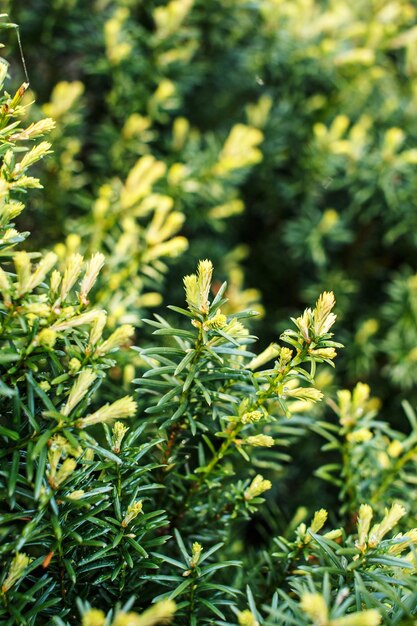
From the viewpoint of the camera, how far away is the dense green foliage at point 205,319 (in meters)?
0.68

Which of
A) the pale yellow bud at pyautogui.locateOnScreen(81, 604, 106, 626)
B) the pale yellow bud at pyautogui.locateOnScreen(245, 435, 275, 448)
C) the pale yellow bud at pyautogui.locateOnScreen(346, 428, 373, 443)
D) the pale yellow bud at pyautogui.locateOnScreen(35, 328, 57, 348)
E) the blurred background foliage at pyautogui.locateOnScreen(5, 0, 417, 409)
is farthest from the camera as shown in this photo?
the blurred background foliage at pyautogui.locateOnScreen(5, 0, 417, 409)

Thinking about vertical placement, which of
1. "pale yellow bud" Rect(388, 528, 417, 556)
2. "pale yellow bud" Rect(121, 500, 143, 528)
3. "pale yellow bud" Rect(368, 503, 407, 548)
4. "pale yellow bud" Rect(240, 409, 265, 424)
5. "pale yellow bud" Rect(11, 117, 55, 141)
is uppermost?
"pale yellow bud" Rect(11, 117, 55, 141)

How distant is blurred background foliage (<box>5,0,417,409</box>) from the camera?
55.9 inches

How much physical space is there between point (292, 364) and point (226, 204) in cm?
101

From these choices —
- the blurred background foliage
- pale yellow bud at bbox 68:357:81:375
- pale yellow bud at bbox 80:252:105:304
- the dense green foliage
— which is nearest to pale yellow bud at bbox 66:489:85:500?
the dense green foliage

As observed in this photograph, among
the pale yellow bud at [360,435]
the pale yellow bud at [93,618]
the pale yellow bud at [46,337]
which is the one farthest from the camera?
the pale yellow bud at [360,435]

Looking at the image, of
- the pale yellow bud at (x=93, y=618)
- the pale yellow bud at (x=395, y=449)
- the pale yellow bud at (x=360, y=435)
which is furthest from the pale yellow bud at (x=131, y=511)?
the pale yellow bud at (x=395, y=449)

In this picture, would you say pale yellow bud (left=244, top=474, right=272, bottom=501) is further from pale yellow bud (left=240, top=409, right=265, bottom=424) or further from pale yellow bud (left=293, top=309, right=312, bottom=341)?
pale yellow bud (left=293, top=309, right=312, bottom=341)

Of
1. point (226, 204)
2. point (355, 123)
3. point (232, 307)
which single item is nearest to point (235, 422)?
point (232, 307)

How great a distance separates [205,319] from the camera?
0.72 m

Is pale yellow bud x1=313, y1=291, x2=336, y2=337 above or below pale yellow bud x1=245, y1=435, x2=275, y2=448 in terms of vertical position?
above

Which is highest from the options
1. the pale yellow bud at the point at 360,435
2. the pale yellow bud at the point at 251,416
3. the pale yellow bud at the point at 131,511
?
the pale yellow bud at the point at 251,416

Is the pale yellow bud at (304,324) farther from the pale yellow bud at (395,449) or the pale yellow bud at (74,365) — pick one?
the pale yellow bud at (395,449)

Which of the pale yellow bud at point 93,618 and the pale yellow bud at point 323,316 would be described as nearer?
the pale yellow bud at point 93,618
